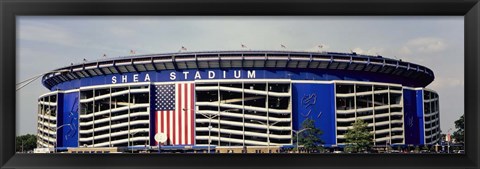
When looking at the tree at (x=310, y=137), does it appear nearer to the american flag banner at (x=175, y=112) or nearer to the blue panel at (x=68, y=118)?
the american flag banner at (x=175, y=112)

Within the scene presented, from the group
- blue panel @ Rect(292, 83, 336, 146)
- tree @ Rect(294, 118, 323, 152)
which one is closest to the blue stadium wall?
blue panel @ Rect(292, 83, 336, 146)

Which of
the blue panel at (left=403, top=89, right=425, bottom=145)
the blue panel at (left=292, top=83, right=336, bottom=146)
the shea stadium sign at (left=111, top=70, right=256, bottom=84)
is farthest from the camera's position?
the blue panel at (left=403, top=89, right=425, bottom=145)

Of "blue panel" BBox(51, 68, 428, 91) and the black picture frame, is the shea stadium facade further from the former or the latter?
the black picture frame

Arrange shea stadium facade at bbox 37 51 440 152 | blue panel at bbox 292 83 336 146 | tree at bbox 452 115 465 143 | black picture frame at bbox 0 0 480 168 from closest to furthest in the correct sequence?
black picture frame at bbox 0 0 480 168 < tree at bbox 452 115 465 143 < shea stadium facade at bbox 37 51 440 152 < blue panel at bbox 292 83 336 146
